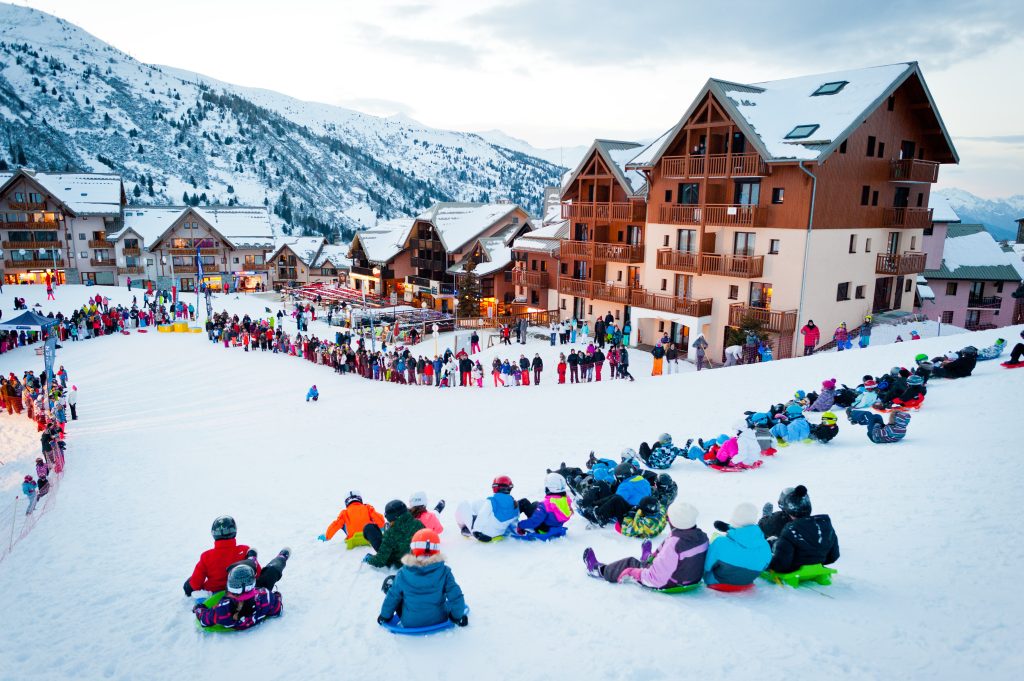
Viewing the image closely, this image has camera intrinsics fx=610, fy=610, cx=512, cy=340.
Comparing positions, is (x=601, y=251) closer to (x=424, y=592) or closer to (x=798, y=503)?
(x=798, y=503)

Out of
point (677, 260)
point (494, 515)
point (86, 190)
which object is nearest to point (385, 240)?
point (86, 190)

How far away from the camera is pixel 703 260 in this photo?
1074 inches

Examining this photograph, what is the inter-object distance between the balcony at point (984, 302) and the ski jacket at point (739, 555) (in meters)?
50.0

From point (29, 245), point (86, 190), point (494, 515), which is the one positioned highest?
point (86, 190)

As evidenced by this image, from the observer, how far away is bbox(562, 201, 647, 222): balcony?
31.9 metres

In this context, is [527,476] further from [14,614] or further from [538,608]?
[14,614]

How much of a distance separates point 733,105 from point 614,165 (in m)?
8.00

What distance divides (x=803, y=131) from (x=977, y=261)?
102 feet

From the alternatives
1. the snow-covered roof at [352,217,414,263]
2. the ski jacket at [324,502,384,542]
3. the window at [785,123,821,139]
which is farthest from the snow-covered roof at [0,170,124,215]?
the ski jacket at [324,502,384,542]

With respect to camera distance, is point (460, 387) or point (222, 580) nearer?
point (222, 580)

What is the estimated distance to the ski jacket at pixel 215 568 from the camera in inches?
265

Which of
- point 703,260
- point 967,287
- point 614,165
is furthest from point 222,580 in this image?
point 967,287

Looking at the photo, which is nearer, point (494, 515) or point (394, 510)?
point (394, 510)

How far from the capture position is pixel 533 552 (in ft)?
26.4
